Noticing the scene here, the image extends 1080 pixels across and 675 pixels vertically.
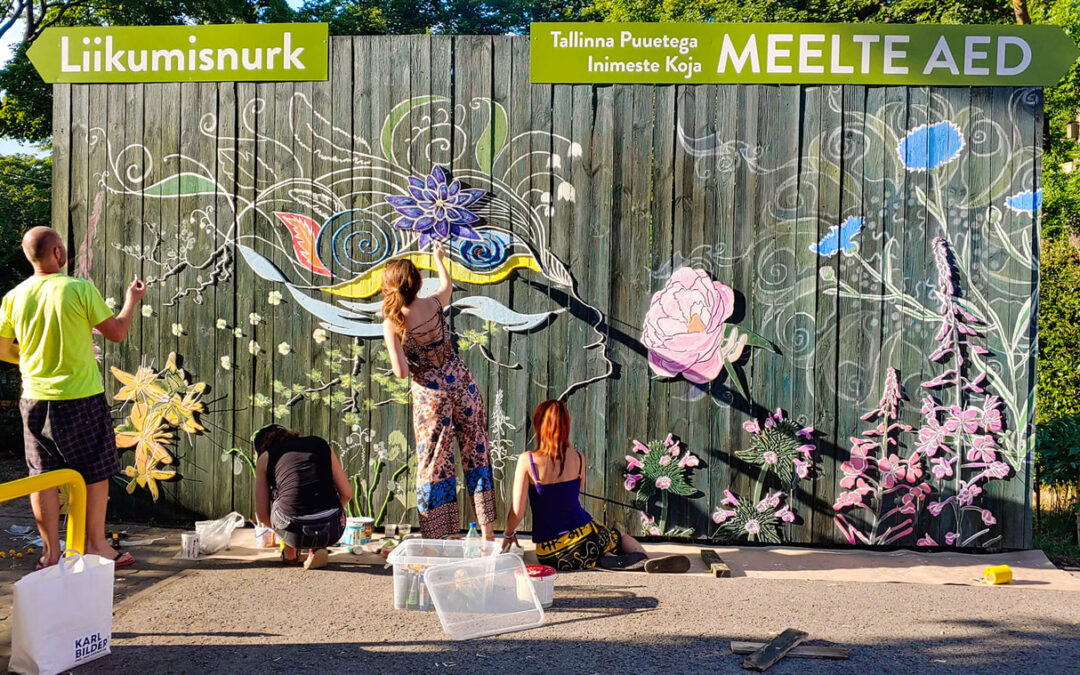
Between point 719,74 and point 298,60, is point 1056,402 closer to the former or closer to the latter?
point 719,74

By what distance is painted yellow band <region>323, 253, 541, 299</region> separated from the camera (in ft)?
18.8

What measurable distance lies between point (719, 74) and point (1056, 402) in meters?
3.62

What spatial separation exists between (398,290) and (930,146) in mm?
3371

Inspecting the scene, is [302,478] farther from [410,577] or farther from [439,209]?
[439,209]

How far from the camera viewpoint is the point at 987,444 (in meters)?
5.57

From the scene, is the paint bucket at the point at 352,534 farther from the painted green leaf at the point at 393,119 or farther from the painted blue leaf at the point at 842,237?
the painted blue leaf at the point at 842,237

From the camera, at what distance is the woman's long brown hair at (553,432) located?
496 centimetres

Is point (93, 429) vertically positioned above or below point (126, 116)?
below

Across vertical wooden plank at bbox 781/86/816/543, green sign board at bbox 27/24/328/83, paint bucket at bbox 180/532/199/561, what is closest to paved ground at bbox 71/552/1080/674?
paint bucket at bbox 180/532/199/561

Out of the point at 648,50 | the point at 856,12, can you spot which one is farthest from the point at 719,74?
the point at 856,12

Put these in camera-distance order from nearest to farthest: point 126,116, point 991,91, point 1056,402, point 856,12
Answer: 1. point 991,91
2. point 126,116
3. point 1056,402
4. point 856,12

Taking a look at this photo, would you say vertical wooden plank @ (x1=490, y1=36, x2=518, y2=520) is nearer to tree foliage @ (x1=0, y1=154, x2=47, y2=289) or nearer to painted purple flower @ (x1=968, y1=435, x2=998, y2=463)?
painted purple flower @ (x1=968, y1=435, x2=998, y2=463)

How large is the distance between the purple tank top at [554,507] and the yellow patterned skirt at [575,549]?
33 mm

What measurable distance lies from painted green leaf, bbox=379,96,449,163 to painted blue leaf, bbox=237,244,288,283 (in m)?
1.03
